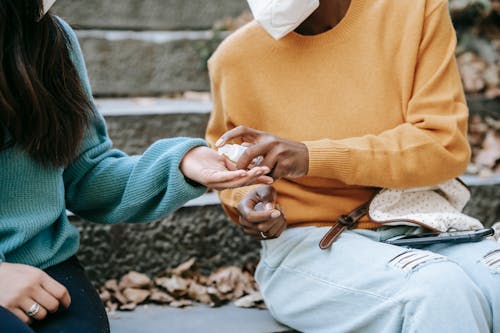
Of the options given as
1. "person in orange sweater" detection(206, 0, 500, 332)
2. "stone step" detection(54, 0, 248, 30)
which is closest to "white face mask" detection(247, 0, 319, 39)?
"person in orange sweater" detection(206, 0, 500, 332)

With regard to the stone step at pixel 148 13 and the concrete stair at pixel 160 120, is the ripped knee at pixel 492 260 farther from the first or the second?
the stone step at pixel 148 13

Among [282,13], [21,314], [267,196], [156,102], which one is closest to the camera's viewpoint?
[21,314]

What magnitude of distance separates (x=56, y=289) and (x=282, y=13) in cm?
98

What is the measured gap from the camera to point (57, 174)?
176 centimetres

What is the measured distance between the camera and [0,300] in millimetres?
1519

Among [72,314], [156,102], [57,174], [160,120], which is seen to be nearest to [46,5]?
[57,174]

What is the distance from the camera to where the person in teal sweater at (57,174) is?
161cm

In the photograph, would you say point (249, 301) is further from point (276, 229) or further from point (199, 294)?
point (276, 229)

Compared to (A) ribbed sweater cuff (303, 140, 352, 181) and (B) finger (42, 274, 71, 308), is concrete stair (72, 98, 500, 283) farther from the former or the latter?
(B) finger (42, 274, 71, 308)

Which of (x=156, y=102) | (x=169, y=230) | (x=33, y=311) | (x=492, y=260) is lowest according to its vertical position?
(x=169, y=230)

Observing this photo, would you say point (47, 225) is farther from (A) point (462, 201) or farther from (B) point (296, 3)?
(A) point (462, 201)

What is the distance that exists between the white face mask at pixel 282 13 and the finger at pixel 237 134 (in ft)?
1.11

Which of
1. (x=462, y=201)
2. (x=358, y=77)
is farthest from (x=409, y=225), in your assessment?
(x=358, y=77)

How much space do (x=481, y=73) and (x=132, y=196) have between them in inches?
89.1
